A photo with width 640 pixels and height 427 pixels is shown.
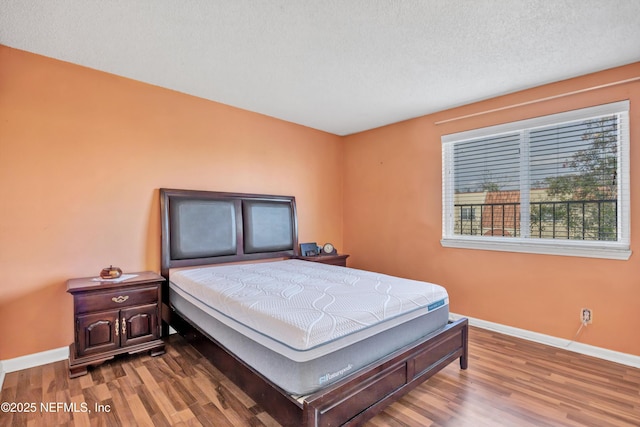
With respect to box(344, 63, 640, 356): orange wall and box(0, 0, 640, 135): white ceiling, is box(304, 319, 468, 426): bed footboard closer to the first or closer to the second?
box(344, 63, 640, 356): orange wall

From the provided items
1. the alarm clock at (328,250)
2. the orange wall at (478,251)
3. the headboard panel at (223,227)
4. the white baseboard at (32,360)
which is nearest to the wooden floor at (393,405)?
the white baseboard at (32,360)

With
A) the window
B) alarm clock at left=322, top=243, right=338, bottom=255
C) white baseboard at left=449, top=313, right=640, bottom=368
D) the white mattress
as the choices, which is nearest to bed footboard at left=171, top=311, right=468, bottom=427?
the white mattress

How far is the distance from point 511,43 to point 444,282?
255 cm

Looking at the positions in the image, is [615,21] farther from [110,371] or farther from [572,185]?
[110,371]

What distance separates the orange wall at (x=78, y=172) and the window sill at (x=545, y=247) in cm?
280

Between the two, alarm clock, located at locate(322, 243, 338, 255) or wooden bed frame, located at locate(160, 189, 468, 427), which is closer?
wooden bed frame, located at locate(160, 189, 468, 427)

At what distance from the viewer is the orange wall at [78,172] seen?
2434 millimetres

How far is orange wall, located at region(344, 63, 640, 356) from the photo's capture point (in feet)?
8.62

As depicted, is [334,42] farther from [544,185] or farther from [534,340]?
[534,340]

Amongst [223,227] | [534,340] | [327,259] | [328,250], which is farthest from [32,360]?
Result: [534,340]

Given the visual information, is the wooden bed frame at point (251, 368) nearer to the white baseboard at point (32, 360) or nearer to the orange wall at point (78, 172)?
the orange wall at point (78, 172)

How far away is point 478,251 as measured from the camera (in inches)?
136

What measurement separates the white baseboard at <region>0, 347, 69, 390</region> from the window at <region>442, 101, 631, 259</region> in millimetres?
3916

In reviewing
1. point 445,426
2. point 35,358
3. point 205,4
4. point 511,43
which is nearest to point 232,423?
point 445,426
